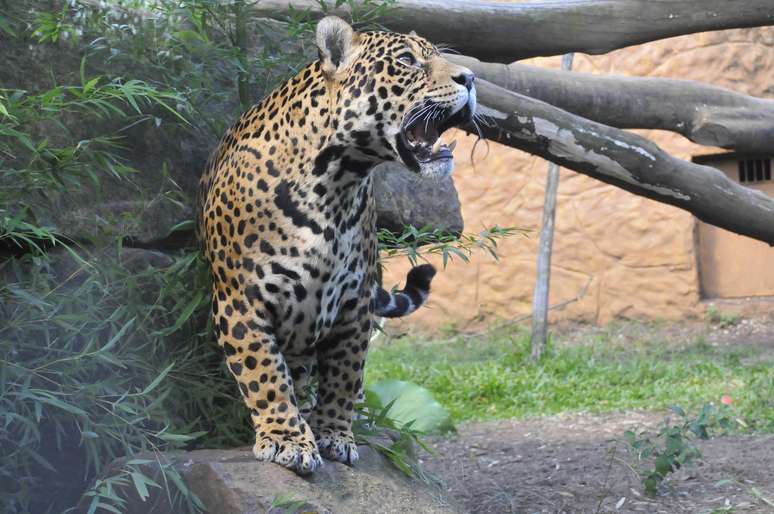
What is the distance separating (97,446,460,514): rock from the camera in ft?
10.8

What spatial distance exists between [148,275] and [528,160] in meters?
8.10

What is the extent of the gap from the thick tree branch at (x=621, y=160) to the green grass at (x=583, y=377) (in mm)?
1385

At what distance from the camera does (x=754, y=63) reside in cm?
1065

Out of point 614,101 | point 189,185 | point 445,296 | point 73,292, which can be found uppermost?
point 614,101

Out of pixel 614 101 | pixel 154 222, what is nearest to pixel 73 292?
pixel 154 222

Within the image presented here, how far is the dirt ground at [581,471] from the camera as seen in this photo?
484cm

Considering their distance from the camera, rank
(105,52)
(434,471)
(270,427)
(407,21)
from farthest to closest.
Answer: (434,471)
(407,21)
(105,52)
(270,427)

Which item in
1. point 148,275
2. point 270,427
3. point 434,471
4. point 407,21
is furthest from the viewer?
point 434,471

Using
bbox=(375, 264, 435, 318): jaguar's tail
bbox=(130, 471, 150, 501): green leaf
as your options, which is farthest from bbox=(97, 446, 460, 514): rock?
bbox=(375, 264, 435, 318): jaguar's tail

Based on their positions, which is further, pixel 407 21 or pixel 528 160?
pixel 528 160

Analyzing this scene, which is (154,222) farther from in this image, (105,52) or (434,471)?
(434,471)

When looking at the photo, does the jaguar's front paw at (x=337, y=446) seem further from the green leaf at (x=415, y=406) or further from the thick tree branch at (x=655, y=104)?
the thick tree branch at (x=655, y=104)

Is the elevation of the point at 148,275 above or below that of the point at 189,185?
below

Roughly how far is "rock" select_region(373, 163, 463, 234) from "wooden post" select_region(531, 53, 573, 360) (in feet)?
12.7
